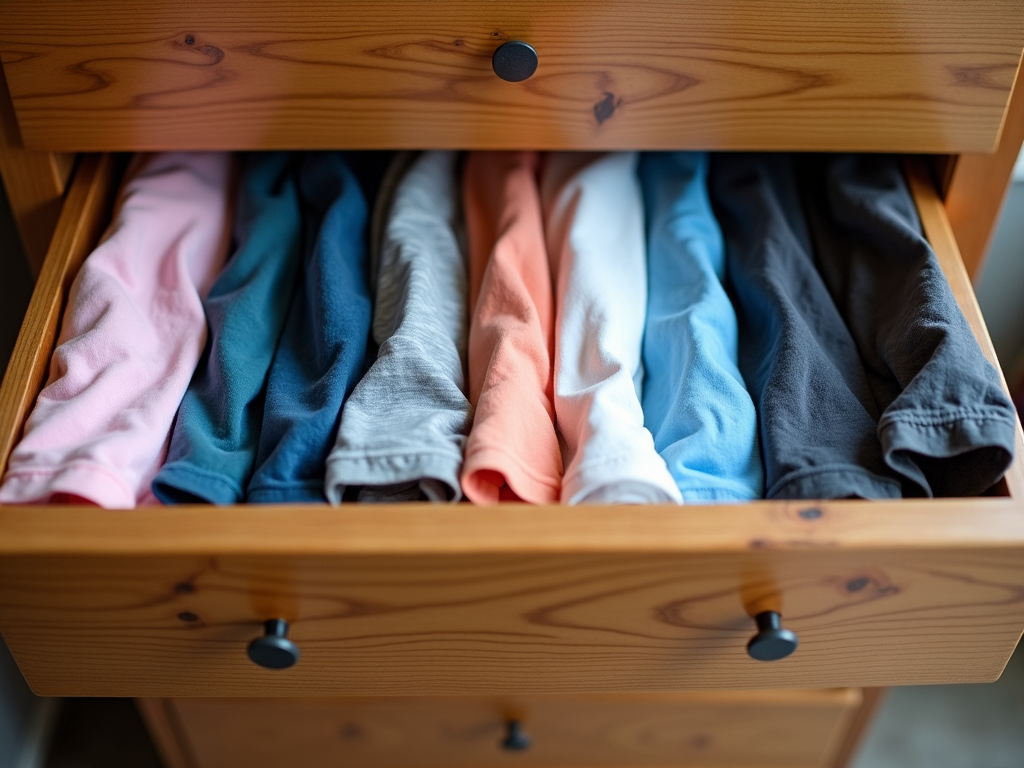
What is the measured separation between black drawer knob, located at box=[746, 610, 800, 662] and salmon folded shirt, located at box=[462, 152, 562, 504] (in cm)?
13

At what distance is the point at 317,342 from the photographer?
64cm

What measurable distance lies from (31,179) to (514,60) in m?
0.36

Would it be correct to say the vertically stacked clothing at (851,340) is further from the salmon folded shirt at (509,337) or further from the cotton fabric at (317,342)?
the cotton fabric at (317,342)

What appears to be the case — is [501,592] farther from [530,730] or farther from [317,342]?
[530,730]

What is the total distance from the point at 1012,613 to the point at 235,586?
43 centimetres

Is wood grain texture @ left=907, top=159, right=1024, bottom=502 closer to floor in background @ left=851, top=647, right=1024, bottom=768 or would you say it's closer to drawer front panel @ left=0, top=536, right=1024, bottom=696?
drawer front panel @ left=0, top=536, right=1024, bottom=696

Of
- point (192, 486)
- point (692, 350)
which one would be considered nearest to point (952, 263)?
point (692, 350)

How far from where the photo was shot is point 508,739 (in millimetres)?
875

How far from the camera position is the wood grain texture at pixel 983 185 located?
670 mm

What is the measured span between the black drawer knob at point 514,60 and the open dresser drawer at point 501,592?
0.29 metres

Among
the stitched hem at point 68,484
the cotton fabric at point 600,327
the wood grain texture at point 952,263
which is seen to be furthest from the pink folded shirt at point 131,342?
the wood grain texture at point 952,263

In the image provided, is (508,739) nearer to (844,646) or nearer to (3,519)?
(844,646)

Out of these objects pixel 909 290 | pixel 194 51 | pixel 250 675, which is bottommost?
pixel 250 675

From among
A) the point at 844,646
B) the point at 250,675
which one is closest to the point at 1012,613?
the point at 844,646
